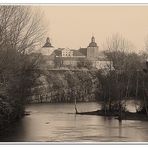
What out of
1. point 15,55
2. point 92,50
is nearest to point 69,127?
point 92,50

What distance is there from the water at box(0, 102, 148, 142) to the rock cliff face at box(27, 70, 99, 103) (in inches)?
3.9

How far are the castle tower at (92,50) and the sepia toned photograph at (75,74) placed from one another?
12 mm

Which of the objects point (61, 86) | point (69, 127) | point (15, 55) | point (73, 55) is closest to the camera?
point (69, 127)

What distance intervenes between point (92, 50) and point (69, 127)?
97 cm

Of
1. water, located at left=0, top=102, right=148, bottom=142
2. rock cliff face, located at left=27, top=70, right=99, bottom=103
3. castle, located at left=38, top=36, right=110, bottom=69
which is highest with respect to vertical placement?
castle, located at left=38, top=36, right=110, bottom=69

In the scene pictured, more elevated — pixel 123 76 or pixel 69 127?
pixel 123 76

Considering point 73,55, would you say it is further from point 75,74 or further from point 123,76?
point 123,76

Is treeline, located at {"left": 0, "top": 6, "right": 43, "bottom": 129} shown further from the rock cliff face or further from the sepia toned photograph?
the rock cliff face

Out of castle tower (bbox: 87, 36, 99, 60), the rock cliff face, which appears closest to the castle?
castle tower (bbox: 87, 36, 99, 60)

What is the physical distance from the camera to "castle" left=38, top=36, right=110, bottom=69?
666 cm

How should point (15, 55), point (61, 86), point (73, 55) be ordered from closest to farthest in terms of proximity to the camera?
point (73, 55), point (61, 86), point (15, 55)

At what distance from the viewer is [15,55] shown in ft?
22.7
